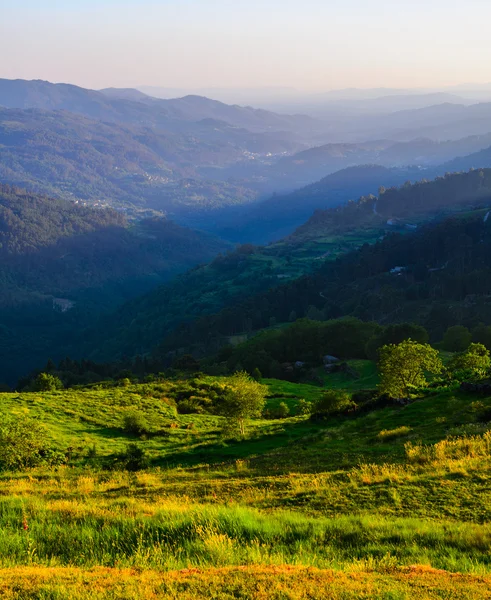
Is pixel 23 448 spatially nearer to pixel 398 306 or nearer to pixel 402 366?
pixel 402 366

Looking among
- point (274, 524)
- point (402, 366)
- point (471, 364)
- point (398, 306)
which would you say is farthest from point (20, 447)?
point (398, 306)

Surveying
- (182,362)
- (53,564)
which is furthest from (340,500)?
(182,362)

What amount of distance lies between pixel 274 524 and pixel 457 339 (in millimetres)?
96834

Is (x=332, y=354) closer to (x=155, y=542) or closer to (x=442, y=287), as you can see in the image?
(x=442, y=287)

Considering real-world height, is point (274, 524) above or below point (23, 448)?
above

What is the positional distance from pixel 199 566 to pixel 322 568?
258 cm

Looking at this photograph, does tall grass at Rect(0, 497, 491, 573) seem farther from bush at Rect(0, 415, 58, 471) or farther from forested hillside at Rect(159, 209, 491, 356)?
forested hillside at Rect(159, 209, 491, 356)

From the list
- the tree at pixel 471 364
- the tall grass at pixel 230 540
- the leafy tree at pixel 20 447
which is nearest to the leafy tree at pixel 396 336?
the tree at pixel 471 364

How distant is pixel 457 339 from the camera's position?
99.2 m

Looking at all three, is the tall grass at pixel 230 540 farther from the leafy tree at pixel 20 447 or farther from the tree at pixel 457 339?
the tree at pixel 457 339

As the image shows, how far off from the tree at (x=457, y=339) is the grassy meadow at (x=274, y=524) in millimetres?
76358

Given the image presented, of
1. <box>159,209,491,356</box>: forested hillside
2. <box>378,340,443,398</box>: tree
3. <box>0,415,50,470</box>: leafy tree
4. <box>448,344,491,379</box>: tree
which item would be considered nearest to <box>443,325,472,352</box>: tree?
<box>159,209,491,356</box>: forested hillside

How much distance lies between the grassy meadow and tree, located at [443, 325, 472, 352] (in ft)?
251

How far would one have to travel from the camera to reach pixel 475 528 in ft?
38.5
